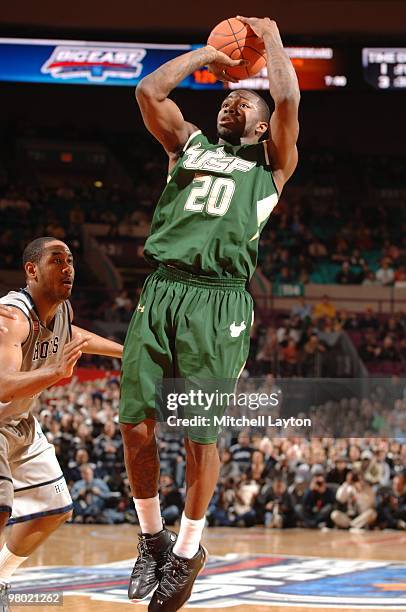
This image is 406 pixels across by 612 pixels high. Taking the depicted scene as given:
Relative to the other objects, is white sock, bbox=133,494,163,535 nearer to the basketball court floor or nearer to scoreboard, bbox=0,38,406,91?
the basketball court floor

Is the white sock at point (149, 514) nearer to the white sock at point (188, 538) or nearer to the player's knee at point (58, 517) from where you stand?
the white sock at point (188, 538)

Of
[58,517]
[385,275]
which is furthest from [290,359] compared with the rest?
[58,517]

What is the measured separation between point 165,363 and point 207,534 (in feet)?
23.0

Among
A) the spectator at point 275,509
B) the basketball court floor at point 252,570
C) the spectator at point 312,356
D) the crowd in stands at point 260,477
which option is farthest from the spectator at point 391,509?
the spectator at point 312,356

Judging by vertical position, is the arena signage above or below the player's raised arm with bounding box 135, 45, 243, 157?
above

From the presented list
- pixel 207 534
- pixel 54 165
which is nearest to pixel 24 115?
pixel 54 165

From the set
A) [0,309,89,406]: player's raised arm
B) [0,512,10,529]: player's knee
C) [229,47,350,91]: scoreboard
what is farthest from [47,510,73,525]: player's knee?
[229,47,350,91]: scoreboard

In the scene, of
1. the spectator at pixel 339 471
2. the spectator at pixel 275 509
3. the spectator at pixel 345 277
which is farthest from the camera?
the spectator at pixel 345 277

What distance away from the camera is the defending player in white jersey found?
185 inches

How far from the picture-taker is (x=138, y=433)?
4277 mm

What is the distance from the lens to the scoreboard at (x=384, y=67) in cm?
1741

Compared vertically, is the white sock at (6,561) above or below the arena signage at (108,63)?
below

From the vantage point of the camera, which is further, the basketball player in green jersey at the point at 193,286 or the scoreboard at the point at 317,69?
the scoreboard at the point at 317,69

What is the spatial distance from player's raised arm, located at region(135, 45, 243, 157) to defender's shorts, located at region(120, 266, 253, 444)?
704mm
